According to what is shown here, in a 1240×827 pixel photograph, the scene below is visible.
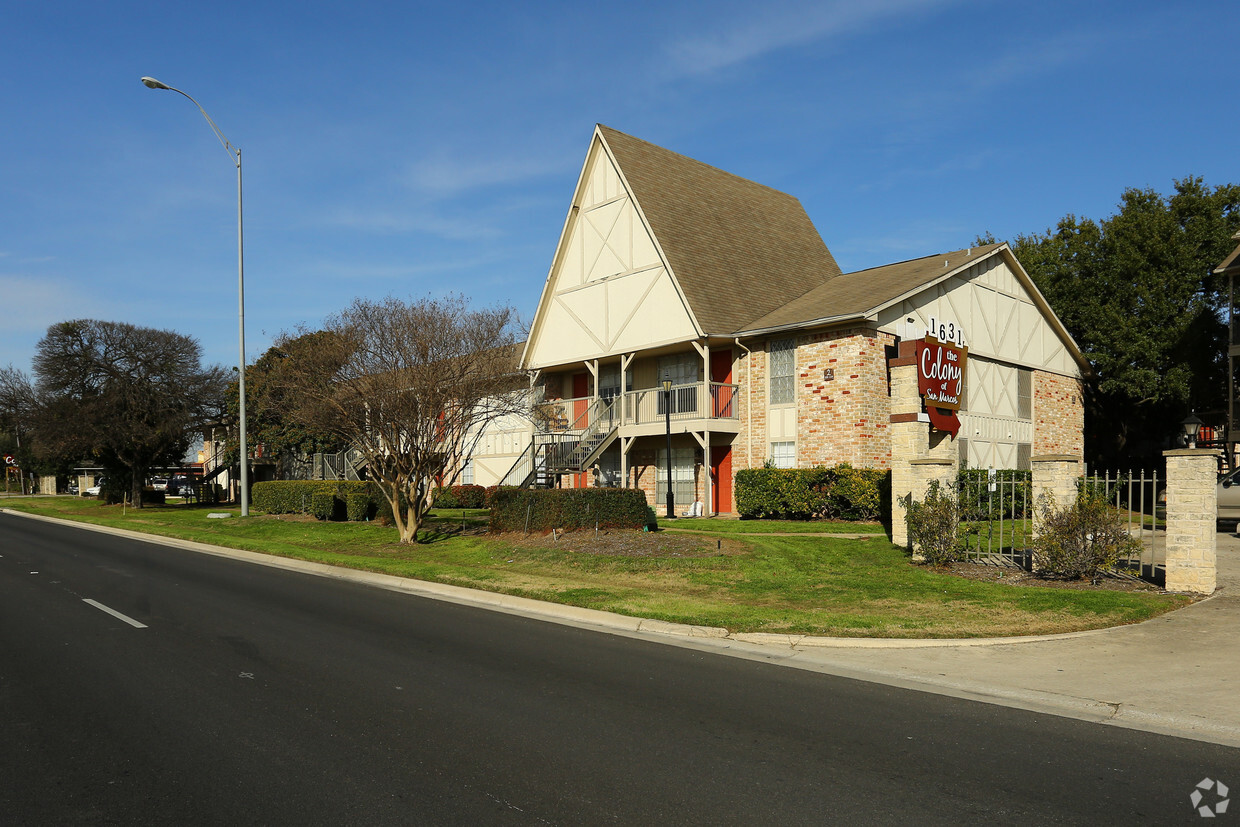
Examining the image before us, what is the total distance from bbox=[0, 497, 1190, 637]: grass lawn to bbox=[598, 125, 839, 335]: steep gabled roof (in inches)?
312

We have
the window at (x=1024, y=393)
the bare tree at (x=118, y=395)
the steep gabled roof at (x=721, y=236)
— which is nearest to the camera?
the steep gabled roof at (x=721, y=236)

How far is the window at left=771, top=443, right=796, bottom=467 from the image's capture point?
85.2 ft

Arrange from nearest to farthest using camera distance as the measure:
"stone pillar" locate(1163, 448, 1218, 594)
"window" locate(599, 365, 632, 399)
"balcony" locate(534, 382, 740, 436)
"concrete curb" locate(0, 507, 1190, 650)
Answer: "concrete curb" locate(0, 507, 1190, 650) < "stone pillar" locate(1163, 448, 1218, 594) < "balcony" locate(534, 382, 740, 436) < "window" locate(599, 365, 632, 399)

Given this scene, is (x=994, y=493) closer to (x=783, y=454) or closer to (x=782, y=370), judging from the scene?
(x=783, y=454)

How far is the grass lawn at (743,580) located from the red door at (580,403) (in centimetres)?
927

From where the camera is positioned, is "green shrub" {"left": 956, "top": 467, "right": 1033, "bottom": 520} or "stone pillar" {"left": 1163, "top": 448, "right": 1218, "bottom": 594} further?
"green shrub" {"left": 956, "top": 467, "right": 1033, "bottom": 520}

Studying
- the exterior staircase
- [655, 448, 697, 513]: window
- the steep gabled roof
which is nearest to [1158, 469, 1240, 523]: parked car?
the steep gabled roof

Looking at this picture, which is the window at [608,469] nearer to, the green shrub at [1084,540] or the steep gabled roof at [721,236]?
the steep gabled roof at [721,236]

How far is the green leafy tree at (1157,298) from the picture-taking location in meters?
32.9

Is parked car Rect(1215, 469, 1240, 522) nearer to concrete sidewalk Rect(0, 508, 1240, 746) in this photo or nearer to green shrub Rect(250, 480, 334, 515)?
concrete sidewalk Rect(0, 508, 1240, 746)

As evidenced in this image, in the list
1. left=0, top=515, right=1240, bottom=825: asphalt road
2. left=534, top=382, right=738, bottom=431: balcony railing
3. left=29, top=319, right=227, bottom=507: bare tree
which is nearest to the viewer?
left=0, top=515, right=1240, bottom=825: asphalt road

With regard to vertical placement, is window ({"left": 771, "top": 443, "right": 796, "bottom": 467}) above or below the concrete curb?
above

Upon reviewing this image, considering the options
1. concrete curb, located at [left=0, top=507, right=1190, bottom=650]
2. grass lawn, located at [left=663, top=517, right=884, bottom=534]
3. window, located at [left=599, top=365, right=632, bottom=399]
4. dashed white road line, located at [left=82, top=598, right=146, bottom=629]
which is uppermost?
window, located at [left=599, top=365, right=632, bottom=399]

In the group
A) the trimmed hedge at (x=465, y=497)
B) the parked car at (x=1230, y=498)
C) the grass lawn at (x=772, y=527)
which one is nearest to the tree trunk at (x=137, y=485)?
the trimmed hedge at (x=465, y=497)
